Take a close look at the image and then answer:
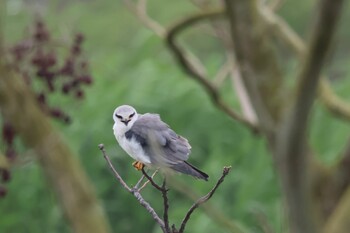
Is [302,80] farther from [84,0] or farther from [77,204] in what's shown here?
[84,0]

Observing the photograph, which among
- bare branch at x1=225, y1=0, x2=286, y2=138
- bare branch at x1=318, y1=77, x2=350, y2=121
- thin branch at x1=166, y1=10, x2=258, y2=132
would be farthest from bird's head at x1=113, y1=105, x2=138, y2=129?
bare branch at x1=318, y1=77, x2=350, y2=121

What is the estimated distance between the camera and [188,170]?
1376 mm

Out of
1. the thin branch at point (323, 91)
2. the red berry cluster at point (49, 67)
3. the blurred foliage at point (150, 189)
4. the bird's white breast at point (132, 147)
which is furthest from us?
the blurred foliage at point (150, 189)

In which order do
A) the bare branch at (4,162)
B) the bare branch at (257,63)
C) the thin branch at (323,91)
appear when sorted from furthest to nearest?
1. the thin branch at (323,91)
2. the bare branch at (257,63)
3. the bare branch at (4,162)

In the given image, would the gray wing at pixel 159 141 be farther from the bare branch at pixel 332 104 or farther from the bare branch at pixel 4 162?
the bare branch at pixel 332 104

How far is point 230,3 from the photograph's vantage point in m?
6.47

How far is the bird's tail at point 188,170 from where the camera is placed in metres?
1.36

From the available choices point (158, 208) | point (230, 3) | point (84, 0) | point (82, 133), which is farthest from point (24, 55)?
point (84, 0)

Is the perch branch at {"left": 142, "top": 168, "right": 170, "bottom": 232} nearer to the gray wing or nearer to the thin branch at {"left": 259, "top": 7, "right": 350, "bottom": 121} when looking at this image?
the gray wing

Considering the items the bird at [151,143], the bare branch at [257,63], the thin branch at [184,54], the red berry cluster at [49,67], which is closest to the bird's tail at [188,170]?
the bird at [151,143]

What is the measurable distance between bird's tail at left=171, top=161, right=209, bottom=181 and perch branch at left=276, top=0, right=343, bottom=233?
131 inches

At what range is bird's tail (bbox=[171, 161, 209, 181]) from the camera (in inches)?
53.6

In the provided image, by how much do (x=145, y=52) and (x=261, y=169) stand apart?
8.87 ft

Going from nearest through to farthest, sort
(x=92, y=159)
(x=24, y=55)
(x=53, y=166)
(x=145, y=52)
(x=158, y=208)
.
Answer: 1. (x=24, y=55)
2. (x=53, y=166)
3. (x=158, y=208)
4. (x=92, y=159)
5. (x=145, y=52)
